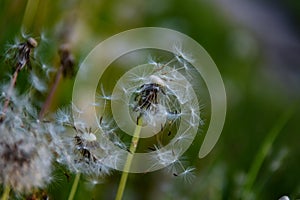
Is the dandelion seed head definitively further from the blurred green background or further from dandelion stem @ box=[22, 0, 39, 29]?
dandelion stem @ box=[22, 0, 39, 29]

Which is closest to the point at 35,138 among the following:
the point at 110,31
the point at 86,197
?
the point at 86,197

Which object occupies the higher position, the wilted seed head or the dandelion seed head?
the wilted seed head

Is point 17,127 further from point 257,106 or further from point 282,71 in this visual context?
point 282,71

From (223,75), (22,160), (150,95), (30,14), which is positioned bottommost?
(22,160)

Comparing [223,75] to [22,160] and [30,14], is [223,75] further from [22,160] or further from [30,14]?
[22,160]

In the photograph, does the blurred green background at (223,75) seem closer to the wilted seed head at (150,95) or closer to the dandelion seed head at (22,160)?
the dandelion seed head at (22,160)

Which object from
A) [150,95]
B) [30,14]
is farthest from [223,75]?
[150,95]

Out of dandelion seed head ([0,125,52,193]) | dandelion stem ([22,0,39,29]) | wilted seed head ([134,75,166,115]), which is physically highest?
dandelion stem ([22,0,39,29])

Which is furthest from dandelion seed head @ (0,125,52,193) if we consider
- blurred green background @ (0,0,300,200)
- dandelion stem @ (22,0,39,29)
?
dandelion stem @ (22,0,39,29)
